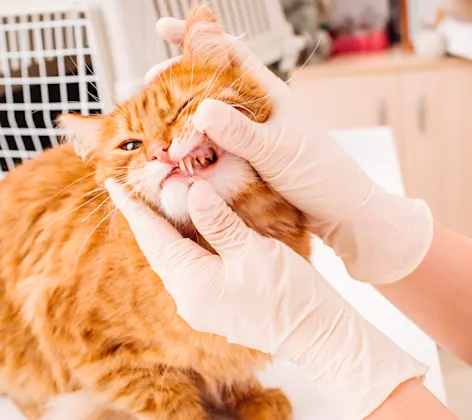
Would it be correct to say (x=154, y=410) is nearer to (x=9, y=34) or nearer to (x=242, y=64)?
(x=242, y=64)

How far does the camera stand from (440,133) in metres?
2.75

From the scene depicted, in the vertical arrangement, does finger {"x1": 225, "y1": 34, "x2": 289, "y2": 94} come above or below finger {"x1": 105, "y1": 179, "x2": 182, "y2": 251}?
above

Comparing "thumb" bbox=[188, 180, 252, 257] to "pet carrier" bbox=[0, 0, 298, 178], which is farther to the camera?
"pet carrier" bbox=[0, 0, 298, 178]

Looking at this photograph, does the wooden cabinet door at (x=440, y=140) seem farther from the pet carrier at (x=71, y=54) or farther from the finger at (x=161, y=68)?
the finger at (x=161, y=68)

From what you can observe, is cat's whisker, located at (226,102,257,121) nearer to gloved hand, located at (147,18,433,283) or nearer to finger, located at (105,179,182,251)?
gloved hand, located at (147,18,433,283)

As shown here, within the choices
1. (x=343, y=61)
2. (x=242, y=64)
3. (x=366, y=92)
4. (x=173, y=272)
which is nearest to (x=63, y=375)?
(x=173, y=272)

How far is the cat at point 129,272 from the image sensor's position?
79cm

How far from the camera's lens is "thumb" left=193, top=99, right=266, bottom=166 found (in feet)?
2.34

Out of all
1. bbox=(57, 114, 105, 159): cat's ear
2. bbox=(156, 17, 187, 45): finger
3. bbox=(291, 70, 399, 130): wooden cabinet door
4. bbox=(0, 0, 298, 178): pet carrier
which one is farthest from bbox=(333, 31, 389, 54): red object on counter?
bbox=(57, 114, 105, 159): cat's ear

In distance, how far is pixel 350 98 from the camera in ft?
9.11

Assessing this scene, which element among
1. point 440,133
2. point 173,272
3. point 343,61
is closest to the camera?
point 173,272

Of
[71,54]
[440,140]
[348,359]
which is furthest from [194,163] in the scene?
[440,140]

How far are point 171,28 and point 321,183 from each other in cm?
36

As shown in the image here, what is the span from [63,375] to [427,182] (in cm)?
233
